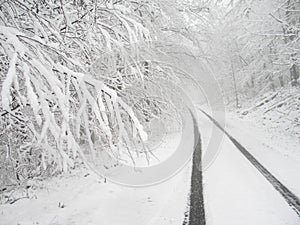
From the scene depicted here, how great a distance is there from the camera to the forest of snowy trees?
109 inches

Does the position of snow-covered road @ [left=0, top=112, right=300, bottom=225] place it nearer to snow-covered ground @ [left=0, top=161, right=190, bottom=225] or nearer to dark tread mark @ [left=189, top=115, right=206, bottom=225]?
snow-covered ground @ [left=0, top=161, right=190, bottom=225]

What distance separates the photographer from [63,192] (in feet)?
26.6

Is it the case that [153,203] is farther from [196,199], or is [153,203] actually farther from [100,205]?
[100,205]

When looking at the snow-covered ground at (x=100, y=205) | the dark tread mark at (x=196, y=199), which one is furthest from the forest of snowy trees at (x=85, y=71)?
the dark tread mark at (x=196, y=199)

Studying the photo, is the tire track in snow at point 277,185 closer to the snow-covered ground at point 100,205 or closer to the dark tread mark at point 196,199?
the dark tread mark at point 196,199

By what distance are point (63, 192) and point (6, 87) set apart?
248 inches

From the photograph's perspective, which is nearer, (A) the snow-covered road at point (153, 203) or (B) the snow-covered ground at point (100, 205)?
(A) the snow-covered road at point (153, 203)

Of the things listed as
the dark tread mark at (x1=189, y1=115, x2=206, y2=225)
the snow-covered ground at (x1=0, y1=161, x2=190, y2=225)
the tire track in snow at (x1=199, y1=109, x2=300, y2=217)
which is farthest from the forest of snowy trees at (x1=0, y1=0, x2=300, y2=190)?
the tire track in snow at (x1=199, y1=109, x2=300, y2=217)

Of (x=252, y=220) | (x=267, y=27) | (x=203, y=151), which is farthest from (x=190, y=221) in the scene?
(x=267, y=27)

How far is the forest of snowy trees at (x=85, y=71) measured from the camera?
277cm

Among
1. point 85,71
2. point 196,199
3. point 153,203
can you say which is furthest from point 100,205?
Answer: point 85,71

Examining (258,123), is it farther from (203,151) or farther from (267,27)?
(203,151)

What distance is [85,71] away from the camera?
10.8 ft

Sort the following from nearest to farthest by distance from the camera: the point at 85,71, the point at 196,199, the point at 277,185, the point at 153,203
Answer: the point at 85,71 → the point at 196,199 → the point at 153,203 → the point at 277,185
